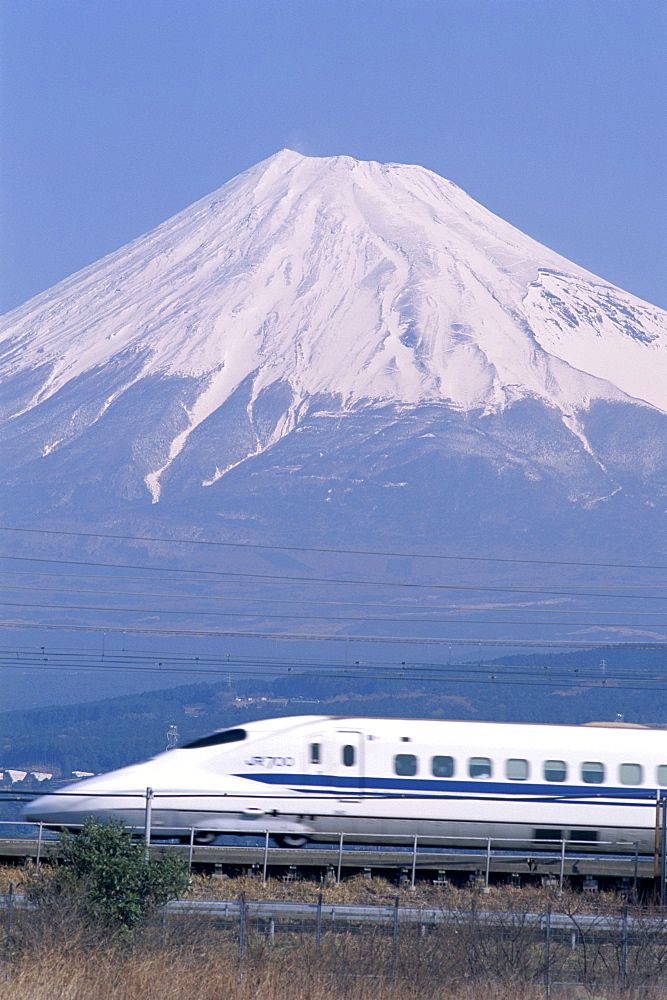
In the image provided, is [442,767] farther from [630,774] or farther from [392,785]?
[630,774]

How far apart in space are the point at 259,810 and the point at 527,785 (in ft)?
21.6

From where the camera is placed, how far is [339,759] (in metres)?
33.4

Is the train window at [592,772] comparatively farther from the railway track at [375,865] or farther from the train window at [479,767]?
the train window at [479,767]

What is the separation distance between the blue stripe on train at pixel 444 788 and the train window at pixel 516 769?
5.8 inches

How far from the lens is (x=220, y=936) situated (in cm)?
2155

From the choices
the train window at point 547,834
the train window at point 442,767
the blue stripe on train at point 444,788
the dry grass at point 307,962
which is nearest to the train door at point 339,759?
the blue stripe on train at point 444,788

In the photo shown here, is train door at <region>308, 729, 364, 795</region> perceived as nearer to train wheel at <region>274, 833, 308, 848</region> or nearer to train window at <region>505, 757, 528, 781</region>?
train wheel at <region>274, 833, 308, 848</region>

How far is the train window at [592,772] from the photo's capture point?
3391cm

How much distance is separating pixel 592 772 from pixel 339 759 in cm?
626

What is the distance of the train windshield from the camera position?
3394cm

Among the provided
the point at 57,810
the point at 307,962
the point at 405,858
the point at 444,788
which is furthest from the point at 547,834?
the point at 307,962

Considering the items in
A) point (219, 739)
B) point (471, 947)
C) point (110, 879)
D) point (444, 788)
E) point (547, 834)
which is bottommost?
point (471, 947)

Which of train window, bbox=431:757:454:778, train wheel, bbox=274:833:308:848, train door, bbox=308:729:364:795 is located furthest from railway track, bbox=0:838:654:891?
train window, bbox=431:757:454:778

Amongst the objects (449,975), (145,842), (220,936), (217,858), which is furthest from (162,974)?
(217,858)
